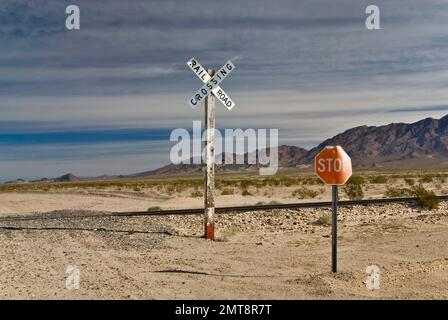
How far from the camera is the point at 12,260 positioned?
12.8m

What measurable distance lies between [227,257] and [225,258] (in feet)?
0.54

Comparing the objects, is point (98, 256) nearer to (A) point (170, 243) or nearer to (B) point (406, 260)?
(A) point (170, 243)

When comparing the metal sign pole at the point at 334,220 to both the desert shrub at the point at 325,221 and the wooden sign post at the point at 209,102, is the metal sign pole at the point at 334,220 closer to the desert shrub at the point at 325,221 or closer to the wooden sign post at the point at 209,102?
the wooden sign post at the point at 209,102

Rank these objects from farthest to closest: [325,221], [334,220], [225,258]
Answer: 1. [325,221]
2. [225,258]
3. [334,220]

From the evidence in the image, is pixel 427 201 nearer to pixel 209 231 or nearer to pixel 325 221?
pixel 325 221

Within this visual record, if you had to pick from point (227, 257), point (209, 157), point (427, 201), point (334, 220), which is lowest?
point (227, 257)

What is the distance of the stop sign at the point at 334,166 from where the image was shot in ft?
32.8

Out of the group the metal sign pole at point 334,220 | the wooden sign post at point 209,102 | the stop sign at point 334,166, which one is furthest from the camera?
the wooden sign post at point 209,102

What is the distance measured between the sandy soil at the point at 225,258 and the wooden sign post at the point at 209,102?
1075 mm

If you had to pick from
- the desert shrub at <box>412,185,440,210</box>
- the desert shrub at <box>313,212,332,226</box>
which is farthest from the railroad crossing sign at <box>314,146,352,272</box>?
the desert shrub at <box>412,185,440,210</box>

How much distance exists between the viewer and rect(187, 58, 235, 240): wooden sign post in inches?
591

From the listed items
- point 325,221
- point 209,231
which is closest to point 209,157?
point 209,231

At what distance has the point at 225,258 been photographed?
13094 mm

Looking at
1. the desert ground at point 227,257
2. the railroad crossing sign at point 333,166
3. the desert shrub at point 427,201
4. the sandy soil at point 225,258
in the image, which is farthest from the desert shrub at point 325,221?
the railroad crossing sign at point 333,166
